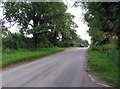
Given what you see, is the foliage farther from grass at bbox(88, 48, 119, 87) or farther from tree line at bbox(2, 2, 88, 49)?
grass at bbox(88, 48, 119, 87)

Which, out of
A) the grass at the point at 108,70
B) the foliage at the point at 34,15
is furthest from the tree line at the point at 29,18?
the grass at the point at 108,70

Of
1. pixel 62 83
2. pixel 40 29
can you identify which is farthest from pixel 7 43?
pixel 62 83

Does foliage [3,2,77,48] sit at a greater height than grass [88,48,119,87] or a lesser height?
greater

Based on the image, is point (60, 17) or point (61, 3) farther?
point (60, 17)

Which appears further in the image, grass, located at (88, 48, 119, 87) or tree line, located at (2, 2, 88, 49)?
tree line, located at (2, 2, 88, 49)

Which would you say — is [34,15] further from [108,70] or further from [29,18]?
[108,70]

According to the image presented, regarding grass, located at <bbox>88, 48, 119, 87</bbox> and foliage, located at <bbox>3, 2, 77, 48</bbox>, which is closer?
grass, located at <bbox>88, 48, 119, 87</bbox>

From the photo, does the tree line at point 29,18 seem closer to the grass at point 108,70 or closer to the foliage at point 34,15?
the foliage at point 34,15

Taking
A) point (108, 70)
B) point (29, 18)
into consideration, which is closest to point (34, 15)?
point (29, 18)

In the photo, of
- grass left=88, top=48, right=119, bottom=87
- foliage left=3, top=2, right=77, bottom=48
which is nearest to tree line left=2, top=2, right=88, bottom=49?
foliage left=3, top=2, right=77, bottom=48

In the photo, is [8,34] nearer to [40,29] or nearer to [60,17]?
[40,29]

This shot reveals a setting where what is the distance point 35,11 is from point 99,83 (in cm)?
1711

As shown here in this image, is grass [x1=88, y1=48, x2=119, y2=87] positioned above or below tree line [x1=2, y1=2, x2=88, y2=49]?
below

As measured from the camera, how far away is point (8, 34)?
2059 cm
